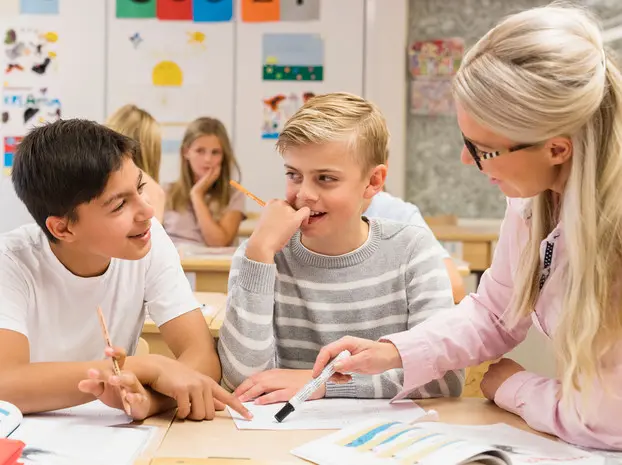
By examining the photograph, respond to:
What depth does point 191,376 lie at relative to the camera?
124 centimetres

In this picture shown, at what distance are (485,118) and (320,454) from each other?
49cm

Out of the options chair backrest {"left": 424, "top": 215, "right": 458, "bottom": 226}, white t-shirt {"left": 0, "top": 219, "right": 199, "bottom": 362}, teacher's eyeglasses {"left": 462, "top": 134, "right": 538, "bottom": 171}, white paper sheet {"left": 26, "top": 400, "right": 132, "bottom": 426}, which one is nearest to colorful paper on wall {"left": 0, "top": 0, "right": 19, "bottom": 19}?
chair backrest {"left": 424, "top": 215, "right": 458, "bottom": 226}

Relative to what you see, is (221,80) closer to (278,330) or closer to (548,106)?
(278,330)

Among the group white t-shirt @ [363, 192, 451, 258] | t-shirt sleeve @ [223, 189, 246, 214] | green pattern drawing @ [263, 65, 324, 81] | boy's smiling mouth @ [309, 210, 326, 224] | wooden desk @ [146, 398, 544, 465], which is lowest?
t-shirt sleeve @ [223, 189, 246, 214]

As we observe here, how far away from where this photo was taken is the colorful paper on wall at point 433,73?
476 centimetres

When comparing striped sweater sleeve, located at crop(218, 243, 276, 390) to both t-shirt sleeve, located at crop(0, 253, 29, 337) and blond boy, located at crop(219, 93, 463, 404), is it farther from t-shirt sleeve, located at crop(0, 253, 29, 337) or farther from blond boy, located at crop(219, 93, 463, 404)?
t-shirt sleeve, located at crop(0, 253, 29, 337)

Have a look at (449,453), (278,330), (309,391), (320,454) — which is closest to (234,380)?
(278,330)

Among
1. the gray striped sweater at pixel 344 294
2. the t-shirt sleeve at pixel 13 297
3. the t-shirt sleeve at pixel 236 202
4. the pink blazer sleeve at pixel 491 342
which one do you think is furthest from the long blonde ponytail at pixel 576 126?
the t-shirt sleeve at pixel 236 202

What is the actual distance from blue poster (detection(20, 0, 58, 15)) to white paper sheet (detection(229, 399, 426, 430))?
4.12 m

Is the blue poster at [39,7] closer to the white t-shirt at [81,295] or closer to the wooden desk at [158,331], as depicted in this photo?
the wooden desk at [158,331]

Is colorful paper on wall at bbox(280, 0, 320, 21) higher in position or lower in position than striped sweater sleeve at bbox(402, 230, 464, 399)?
higher

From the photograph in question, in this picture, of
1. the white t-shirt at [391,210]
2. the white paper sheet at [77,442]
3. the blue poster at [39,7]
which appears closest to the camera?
the white paper sheet at [77,442]

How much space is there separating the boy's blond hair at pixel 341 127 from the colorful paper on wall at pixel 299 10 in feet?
10.8

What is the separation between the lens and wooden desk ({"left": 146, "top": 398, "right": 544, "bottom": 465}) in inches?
40.1
